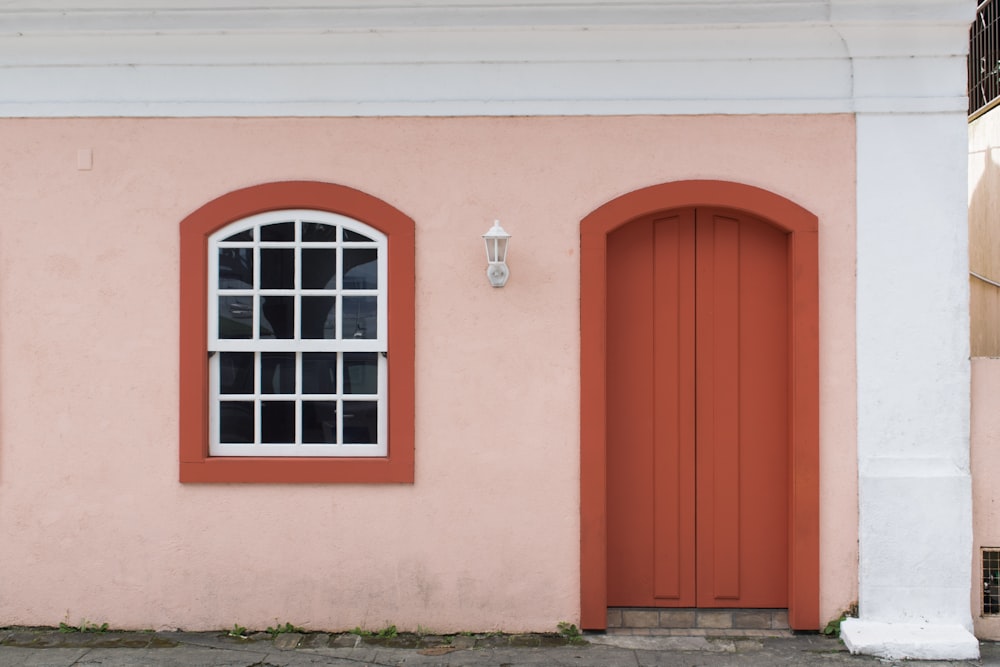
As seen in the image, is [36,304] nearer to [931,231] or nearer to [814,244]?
[814,244]

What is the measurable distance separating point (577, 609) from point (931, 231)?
328 centimetres

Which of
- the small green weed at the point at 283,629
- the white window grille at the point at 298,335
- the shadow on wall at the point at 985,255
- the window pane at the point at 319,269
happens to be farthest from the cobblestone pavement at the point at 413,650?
the shadow on wall at the point at 985,255

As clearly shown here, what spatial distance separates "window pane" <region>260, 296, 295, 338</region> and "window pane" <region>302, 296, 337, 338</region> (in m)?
0.09

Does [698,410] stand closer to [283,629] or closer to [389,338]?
[389,338]

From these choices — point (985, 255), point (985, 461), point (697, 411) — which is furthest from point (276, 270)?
point (985, 255)

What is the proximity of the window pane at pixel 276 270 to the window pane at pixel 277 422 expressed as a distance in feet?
2.54

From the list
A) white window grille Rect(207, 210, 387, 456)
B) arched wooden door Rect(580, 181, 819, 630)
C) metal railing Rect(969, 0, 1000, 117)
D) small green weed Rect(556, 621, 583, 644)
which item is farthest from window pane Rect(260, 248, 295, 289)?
metal railing Rect(969, 0, 1000, 117)

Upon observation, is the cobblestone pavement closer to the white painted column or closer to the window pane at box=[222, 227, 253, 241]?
the white painted column

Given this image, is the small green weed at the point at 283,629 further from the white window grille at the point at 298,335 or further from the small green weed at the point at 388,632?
the white window grille at the point at 298,335

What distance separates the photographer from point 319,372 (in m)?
5.66

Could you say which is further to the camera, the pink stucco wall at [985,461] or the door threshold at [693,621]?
the door threshold at [693,621]

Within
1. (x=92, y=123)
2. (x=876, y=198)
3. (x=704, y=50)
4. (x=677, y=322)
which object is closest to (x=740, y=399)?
(x=677, y=322)

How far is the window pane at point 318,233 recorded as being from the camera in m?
5.64

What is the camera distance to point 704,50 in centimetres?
550
